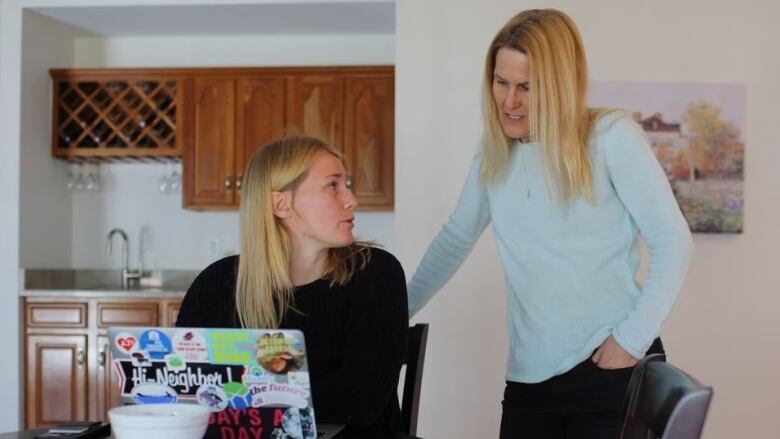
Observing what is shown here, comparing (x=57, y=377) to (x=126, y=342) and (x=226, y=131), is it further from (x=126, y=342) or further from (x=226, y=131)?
(x=126, y=342)

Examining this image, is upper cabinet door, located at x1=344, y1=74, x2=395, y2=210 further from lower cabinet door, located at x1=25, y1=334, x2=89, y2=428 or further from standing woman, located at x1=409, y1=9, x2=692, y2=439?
standing woman, located at x1=409, y1=9, x2=692, y2=439

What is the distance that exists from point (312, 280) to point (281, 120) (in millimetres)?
2985

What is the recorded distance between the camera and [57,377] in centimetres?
450

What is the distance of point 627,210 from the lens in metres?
1.80

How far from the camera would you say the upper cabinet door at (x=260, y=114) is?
4.76 metres

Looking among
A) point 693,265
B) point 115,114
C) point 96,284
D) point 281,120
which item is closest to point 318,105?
point 281,120

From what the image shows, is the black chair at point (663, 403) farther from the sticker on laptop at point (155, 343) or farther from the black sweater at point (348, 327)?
the sticker on laptop at point (155, 343)

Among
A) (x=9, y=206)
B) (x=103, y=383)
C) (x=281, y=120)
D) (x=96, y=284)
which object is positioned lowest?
(x=103, y=383)

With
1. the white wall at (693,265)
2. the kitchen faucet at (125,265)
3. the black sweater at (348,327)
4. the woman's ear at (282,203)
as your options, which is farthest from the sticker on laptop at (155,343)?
the kitchen faucet at (125,265)

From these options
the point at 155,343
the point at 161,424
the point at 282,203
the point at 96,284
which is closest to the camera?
the point at 161,424

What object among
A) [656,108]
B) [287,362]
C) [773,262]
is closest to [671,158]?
[656,108]

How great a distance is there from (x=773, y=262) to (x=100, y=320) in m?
3.09

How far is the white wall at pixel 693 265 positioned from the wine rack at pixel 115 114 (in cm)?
156

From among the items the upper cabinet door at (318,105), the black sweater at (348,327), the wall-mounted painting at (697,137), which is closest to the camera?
the black sweater at (348,327)
